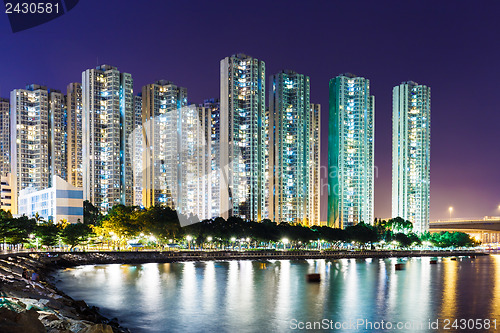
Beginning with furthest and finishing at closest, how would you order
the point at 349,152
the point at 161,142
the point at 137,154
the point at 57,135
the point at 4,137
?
1. the point at 4,137
2. the point at 349,152
3. the point at 161,142
4. the point at 137,154
5. the point at 57,135

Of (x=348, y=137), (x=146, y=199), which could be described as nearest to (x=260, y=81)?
(x=348, y=137)

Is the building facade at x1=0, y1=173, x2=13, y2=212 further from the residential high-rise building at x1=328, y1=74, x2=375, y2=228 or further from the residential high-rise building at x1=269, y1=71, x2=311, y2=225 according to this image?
the residential high-rise building at x1=328, y1=74, x2=375, y2=228

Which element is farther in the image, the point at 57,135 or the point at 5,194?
the point at 57,135

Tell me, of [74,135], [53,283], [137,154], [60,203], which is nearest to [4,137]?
[74,135]

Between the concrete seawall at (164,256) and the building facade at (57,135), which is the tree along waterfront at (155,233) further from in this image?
the building facade at (57,135)

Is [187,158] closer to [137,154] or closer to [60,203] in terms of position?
[137,154]

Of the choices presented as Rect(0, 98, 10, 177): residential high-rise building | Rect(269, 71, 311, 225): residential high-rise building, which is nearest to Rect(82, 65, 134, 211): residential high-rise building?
Rect(0, 98, 10, 177): residential high-rise building

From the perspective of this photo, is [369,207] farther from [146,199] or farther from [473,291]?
[473,291]
